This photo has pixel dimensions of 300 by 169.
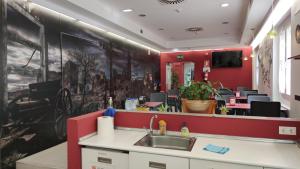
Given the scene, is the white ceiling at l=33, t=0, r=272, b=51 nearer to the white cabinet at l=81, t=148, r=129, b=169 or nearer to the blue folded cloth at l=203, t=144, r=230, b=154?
the white cabinet at l=81, t=148, r=129, b=169

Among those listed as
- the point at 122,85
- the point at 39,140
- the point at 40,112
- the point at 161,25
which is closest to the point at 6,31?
the point at 40,112

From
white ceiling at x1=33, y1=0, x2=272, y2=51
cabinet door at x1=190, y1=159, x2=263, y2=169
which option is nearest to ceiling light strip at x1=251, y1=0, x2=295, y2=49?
white ceiling at x1=33, y1=0, x2=272, y2=51

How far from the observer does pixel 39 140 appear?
356 centimetres

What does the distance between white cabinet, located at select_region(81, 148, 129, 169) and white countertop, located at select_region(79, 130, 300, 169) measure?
0.06 m

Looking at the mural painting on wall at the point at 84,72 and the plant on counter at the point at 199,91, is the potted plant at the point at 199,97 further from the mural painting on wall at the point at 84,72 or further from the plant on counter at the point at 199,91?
the mural painting on wall at the point at 84,72

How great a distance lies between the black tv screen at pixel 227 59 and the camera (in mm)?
9391

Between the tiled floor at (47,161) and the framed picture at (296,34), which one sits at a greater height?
the framed picture at (296,34)

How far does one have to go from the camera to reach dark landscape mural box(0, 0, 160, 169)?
3.10 meters

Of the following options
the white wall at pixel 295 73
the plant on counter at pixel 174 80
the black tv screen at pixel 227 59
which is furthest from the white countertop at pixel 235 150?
the plant on counter at pixel 174 80

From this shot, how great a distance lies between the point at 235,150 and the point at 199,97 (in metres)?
0.65

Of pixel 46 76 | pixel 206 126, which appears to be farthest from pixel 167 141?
pixel 46 76

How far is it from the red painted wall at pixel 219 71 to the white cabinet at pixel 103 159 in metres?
8.28

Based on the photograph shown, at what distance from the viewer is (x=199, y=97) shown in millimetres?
2385

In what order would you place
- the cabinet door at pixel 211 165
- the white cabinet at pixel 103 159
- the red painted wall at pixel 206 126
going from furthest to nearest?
the red painted wall at pixel 206 126 → the white cabinet at pixel 103 159 → the cabinet door at pixel 211 165
